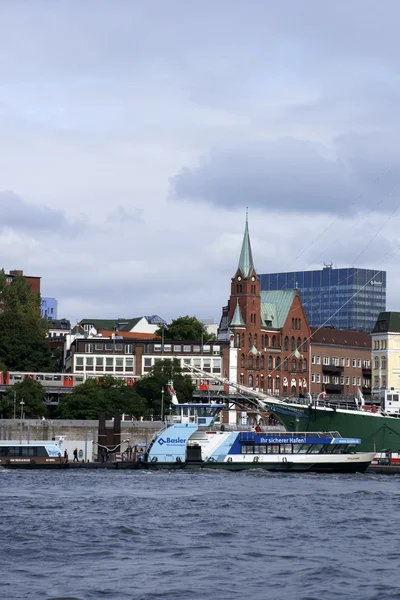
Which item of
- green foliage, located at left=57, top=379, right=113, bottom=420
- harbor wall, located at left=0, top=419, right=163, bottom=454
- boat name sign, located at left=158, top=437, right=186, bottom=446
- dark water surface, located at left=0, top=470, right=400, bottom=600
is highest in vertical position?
green foliage, located at left=57, top=379, right=113, bottom=420

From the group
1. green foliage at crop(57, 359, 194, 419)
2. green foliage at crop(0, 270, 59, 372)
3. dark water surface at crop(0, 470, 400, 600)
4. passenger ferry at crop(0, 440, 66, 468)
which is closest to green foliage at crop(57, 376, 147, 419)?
green foliage at crop(57, 359, 194, 419)

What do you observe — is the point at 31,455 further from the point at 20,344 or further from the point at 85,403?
the point at 20,344

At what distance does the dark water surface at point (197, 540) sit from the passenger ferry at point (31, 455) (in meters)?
19.6

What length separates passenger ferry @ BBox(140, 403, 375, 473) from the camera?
384 ft

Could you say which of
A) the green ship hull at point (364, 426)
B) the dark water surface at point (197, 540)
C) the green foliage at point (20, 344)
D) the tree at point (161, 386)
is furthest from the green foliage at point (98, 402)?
the dark water surface at point (197, 540)

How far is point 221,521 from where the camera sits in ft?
241

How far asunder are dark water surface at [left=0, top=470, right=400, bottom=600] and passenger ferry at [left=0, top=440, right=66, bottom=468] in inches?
771

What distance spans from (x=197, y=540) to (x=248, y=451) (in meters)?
53.3

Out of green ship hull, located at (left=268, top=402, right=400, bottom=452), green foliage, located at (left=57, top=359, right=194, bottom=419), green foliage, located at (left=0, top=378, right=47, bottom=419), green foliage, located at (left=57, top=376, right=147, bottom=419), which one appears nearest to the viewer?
green ship hull, located at (left=268, top=402, right=400, bottom=452)

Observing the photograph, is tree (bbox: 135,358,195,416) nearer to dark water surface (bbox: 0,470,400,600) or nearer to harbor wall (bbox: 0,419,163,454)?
harbor wall (bbox: 0,419,163,454)

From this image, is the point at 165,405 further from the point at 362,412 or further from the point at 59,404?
the point at 362,412

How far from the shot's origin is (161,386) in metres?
174

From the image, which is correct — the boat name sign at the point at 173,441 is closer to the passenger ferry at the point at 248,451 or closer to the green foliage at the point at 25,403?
the passenger ferry at the point at 248,451

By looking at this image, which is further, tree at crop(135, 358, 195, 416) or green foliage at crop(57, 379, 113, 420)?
tree at crop(135, 358, 195, 416)
